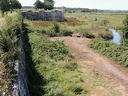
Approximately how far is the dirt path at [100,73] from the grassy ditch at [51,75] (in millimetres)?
711

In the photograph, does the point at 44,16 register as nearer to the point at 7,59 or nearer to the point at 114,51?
the point at 114,51

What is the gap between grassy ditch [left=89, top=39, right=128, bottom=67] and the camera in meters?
17.7

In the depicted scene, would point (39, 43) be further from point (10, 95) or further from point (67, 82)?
point (10, 95)

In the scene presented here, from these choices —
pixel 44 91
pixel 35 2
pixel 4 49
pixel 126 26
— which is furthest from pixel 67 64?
pixel 35 2

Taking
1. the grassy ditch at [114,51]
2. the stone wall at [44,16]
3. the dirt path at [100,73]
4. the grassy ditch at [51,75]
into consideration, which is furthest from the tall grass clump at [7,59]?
the stone wall at [44,16]

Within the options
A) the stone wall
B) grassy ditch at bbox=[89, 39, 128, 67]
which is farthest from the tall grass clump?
the stone wall

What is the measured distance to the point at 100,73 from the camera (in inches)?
598

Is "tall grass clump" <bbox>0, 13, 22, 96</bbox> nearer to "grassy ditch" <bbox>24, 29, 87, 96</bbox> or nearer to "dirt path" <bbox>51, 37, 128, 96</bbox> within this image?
"grassy ditch" <bbox>24, 29, 87, 96</bbox>

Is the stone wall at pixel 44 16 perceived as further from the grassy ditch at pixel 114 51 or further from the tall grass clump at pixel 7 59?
the tall grass clump at pixel 7 59

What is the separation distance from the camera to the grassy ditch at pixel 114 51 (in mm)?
17722

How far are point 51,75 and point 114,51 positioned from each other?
8.82 m

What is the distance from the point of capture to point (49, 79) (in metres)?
12.1

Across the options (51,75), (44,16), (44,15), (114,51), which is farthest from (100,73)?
(44,15)

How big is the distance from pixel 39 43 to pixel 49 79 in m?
8.07
